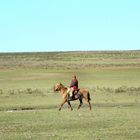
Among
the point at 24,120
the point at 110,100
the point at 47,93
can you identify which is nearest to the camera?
the point at 24,120

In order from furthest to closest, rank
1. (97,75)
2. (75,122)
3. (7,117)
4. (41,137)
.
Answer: (97,75), (7,117), (75,122), (41,137)

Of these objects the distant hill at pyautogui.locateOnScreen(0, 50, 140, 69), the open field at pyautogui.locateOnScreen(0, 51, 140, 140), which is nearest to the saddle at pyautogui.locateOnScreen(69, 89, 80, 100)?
the open field at pyautogui.locateOnScreen(0, 51, 140, 140)

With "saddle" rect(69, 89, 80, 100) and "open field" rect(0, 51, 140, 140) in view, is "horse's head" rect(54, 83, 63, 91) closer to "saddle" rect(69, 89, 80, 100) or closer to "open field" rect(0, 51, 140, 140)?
"saddle" rect(69, 89, 80, 100)

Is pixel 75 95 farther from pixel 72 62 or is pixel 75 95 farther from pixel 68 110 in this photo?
pixel 72 62

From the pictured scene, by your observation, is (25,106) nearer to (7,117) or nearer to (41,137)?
(7,117)

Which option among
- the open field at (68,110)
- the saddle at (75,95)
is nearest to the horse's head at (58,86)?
the saddle at (75,95)

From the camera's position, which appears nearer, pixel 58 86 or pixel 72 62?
pixel 58 86

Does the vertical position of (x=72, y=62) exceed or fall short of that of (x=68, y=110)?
it exceeds it

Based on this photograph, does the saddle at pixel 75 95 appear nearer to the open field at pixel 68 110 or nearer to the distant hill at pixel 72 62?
the open field at pixel 68 110

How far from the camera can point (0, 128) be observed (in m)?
22.5

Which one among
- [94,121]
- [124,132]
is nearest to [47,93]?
[94,121]

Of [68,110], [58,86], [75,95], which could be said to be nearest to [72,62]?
[58,86]

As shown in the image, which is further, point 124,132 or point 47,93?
point 47,93

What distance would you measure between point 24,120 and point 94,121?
11.3 feet
